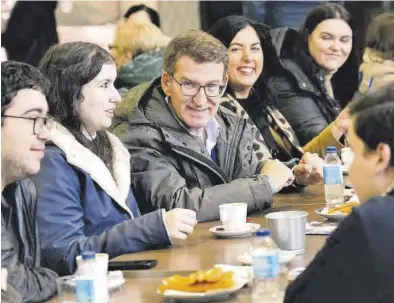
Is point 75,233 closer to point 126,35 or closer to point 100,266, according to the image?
point 100,266

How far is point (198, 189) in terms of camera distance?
10.6ft

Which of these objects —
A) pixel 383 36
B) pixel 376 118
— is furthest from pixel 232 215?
pixel 383 36

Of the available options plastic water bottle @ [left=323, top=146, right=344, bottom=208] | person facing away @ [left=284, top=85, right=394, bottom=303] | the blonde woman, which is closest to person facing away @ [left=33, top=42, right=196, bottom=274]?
plastic water bottle @ [left=323, top=146, right=344, bottom=208]

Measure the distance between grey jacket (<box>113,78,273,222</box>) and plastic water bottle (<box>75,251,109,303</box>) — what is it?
1.00m

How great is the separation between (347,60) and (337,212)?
2944 millimetres

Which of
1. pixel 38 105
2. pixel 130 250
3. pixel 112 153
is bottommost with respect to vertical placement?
pixel 130 250

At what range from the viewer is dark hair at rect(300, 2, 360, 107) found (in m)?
5.48

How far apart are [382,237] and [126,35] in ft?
11.6

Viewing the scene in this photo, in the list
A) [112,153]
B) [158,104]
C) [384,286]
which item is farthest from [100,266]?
[158,104]

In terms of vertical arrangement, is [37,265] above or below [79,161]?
below

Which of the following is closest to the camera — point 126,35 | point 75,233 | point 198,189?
point 75,233

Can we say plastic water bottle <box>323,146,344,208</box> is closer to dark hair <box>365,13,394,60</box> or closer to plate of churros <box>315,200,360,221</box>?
plate of churros <box>315,200,360,221</box>

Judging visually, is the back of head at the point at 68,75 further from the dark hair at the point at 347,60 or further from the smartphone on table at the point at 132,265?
the dark hair at the point at 347,60

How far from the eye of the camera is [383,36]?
4695mm
